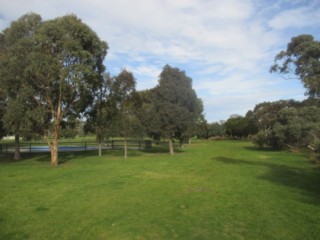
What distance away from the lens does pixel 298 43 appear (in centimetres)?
3312

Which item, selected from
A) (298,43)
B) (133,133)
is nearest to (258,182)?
(133,133)

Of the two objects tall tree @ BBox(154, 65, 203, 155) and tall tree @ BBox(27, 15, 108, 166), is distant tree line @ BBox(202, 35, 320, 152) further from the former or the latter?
tall tree @ BBox(27, 15, 108, 166)

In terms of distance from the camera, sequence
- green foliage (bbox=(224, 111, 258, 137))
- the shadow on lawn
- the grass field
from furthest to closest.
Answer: green foliage (bbox=(224, 111, 258, 137))
the shadow on lawn
the grass field

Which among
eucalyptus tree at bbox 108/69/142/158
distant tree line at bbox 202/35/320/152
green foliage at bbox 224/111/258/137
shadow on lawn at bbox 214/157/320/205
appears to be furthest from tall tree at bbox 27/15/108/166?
green foliage at bbox 224/111/258/137

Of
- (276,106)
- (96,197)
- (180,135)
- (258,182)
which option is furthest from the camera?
(276,106)

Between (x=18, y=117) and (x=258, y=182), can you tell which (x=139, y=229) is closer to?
(x=258, y=182)

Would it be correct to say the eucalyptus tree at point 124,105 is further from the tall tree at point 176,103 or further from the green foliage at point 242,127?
the green foliage at point 242,127

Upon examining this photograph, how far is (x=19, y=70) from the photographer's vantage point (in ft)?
63.9

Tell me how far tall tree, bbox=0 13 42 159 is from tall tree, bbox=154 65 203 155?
38.3ft

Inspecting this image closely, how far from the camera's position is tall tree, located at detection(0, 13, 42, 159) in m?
19.3

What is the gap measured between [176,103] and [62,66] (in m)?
11.9

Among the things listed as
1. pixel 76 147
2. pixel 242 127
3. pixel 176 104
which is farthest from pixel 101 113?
pixel 242 127

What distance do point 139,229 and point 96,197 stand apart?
11.3 ft

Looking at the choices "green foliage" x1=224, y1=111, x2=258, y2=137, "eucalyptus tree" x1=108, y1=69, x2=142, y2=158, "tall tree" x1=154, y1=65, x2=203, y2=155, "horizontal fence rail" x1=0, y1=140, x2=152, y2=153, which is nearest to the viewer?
"eucalyptus tree" x1=108, y1=69, x2=142, y2=158
